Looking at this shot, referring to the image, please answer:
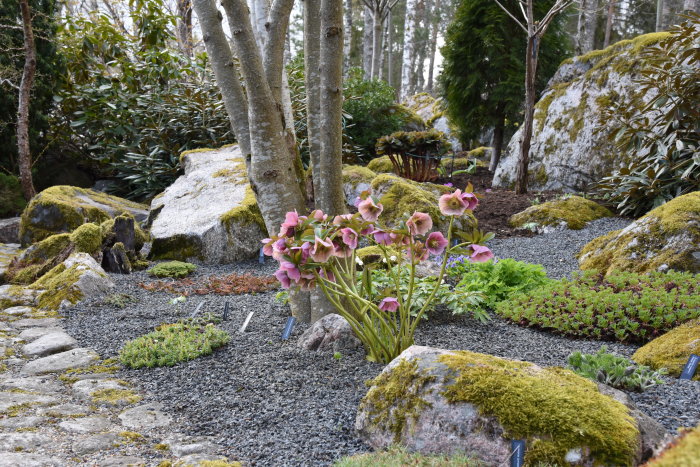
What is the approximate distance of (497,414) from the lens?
1.87 metres

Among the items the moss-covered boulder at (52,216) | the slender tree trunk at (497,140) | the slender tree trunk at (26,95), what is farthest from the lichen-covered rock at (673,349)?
the slender tree trunk at (26,95)

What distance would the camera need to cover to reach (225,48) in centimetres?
340

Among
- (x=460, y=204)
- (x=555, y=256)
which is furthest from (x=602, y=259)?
(x=460, y=204)

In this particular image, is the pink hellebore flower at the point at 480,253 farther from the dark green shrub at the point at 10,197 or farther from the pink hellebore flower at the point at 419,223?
the dark green shrub at the point at 10,197

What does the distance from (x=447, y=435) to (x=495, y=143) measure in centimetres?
1014

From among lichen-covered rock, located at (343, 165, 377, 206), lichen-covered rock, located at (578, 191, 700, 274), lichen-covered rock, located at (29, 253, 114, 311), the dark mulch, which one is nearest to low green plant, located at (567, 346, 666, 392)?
lichen-covered rock, located at (578, 191, 700, 274)

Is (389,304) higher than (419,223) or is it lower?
lower

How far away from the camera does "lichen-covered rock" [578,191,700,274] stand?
14.1ft

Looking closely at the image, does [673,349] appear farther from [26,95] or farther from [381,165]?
[26,95]

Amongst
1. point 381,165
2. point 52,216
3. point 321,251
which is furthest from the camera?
point 381,165

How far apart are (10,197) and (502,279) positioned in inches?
351

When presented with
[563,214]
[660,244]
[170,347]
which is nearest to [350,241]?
[170,347]

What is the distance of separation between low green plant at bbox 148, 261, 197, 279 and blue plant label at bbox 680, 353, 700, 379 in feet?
16.3

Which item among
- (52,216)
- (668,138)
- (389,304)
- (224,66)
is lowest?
(52,216)
